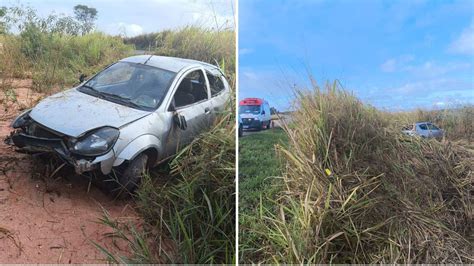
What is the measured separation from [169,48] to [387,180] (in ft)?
4.72

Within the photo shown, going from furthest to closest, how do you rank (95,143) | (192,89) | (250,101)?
(192,89), (250,101), (95,143)

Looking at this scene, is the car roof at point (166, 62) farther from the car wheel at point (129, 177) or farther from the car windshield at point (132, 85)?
the car wheel at point (129, 177)

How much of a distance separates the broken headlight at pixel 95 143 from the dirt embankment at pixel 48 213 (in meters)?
0.16

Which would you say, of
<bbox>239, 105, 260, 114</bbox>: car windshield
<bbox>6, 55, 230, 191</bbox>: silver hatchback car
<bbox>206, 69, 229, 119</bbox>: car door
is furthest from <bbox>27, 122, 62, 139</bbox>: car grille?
<bbox>239, 105, 260, 114</bbox>: car windshield

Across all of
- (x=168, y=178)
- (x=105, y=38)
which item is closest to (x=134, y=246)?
(x=168, y=178)

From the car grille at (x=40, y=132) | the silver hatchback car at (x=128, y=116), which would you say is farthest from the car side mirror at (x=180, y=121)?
A: the car grille at (x=40, y=132)

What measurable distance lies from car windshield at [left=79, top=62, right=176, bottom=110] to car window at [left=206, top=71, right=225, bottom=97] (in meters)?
0.21

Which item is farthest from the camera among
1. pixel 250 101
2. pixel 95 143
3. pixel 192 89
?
pixel 192 89

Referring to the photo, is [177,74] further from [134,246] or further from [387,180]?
[387,180]

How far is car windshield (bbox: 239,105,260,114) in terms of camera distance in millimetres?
2334

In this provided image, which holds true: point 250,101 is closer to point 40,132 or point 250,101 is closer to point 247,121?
point 247,121

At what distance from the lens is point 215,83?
2.42m

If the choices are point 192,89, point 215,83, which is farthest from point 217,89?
point 192,89

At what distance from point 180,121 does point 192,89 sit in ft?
0.66
